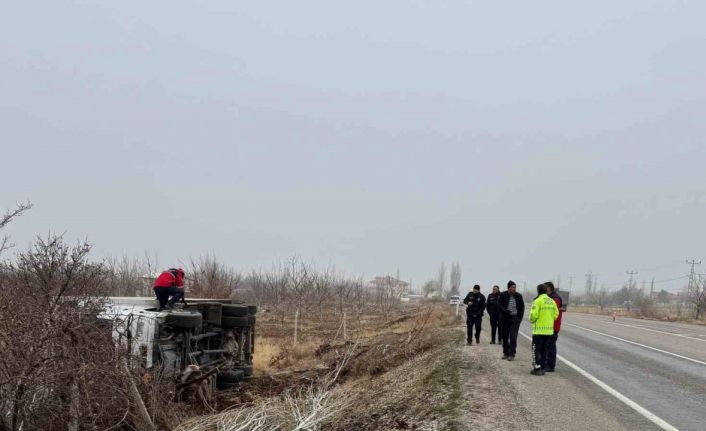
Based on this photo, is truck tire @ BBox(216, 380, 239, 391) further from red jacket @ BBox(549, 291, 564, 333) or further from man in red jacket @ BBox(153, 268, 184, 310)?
red jacket @ BBox(549, 291, 564, 333)

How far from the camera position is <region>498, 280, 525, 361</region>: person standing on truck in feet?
40.4

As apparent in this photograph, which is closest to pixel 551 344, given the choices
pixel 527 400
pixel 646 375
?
pixel 646 375

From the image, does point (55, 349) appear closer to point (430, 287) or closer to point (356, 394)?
point (356, 394)

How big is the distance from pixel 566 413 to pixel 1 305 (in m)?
7.24

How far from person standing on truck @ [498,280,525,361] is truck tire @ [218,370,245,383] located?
610 cm

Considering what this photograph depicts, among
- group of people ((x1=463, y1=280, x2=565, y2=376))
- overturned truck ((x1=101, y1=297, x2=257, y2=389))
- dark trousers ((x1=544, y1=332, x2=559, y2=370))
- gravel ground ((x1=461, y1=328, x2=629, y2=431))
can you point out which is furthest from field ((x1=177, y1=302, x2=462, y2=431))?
dark trousers ((x1=544, y1=332, x2=559, y2=370))

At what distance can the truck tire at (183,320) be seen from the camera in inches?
430

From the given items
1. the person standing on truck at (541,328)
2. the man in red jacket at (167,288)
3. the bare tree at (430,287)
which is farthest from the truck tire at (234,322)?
the bare tree at (430,287)

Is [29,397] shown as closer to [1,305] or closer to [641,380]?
[1,305]

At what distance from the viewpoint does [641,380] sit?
1010cm

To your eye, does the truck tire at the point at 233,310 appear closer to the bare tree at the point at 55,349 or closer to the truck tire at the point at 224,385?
the truck tire at the point at 224,385

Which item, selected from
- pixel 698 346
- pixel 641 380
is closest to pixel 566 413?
pixel 641 380

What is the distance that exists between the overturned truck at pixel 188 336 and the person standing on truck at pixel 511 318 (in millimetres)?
6075

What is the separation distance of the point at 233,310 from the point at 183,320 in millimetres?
3288
